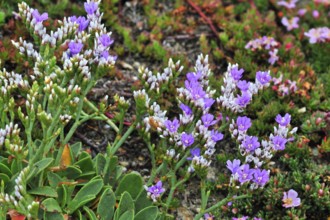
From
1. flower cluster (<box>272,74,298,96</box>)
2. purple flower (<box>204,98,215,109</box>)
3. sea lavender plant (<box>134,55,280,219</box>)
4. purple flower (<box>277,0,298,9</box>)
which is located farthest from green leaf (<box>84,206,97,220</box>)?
purple flower (<box>277,0,298,9</box>)

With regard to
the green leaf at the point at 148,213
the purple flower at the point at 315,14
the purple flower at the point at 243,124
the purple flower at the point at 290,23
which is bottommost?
the green leaf at the point at 148,213

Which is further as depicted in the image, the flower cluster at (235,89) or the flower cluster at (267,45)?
the flower cluster at (267,45)

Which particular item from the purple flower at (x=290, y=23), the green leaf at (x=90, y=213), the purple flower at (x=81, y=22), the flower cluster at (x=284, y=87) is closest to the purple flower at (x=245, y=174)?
the green leaf at (x=90, y=213)

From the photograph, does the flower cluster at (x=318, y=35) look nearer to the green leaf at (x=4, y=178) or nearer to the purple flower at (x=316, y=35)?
the purple flower at (x=316, y=35)

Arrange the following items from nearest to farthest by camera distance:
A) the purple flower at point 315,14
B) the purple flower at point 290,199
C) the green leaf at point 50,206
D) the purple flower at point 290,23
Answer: the green leaf at point 50,206
the purple flower at point 290,199
the purple flower at point 290,23
the purple flower at point 315,14

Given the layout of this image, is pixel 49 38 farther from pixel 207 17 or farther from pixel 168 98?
pixel 207 17

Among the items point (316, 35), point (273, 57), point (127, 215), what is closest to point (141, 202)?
point (127, 215)

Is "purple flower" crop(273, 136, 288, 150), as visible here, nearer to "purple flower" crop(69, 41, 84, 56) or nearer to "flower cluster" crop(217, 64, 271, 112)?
"flower cluster" crop(217, 64, 271, 112)
